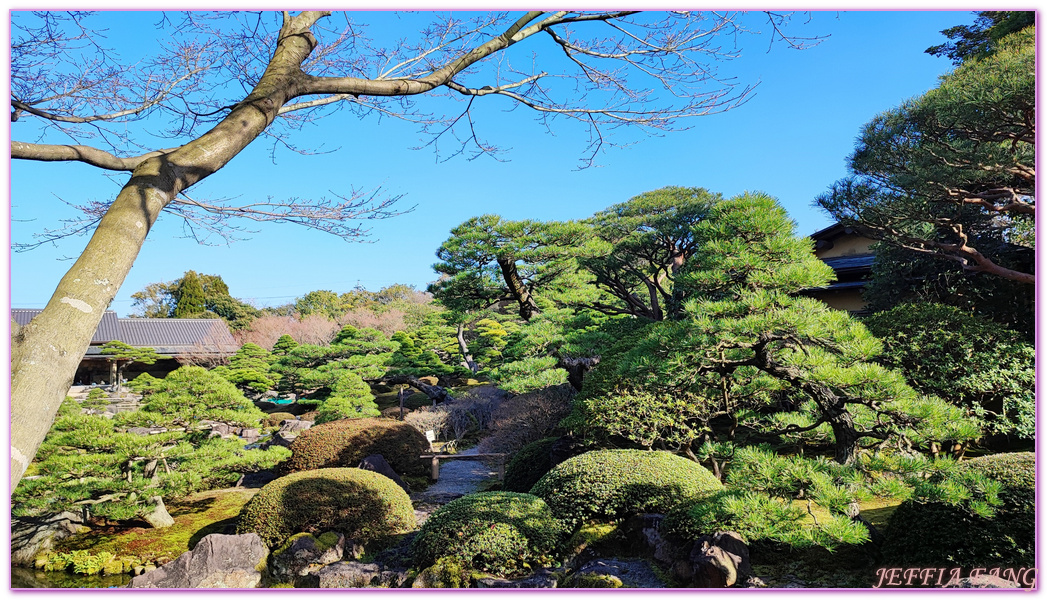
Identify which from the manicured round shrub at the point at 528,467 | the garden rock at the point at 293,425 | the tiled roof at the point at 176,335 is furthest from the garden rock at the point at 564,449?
the tiled roof at the point at 176,335

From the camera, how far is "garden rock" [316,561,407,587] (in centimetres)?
471

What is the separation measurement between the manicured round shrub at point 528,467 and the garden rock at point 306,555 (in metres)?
2.17

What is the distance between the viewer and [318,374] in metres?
14.6

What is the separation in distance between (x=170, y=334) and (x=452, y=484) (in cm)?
1932

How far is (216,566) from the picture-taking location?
5.02 m

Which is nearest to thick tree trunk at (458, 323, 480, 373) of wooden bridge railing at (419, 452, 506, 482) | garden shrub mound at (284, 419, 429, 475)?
wooden bridge railing at (419, 452, 506, 482)

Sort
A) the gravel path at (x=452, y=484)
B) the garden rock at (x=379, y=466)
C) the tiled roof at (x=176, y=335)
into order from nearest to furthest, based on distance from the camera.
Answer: the gravel path at (x=452, y=484)
the garden rock at (x=379, y=466)
the tiled roof at (x=176, y=335)

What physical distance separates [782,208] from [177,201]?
142 inches

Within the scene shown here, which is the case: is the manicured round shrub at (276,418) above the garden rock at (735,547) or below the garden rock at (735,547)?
above

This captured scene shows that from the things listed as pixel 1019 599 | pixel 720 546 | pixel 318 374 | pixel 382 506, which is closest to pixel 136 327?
pixel 318 374

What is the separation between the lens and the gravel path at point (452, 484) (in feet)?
24.7

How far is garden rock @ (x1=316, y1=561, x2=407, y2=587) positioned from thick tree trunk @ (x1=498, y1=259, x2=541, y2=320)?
5146 millimetres

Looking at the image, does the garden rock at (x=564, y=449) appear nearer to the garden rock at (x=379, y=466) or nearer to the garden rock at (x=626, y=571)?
the garden rock at (x=626, y=571)

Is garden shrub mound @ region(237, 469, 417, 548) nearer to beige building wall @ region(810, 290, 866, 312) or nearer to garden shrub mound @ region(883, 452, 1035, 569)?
garden shrub mound @ region(883, 452, 1035, 569)
